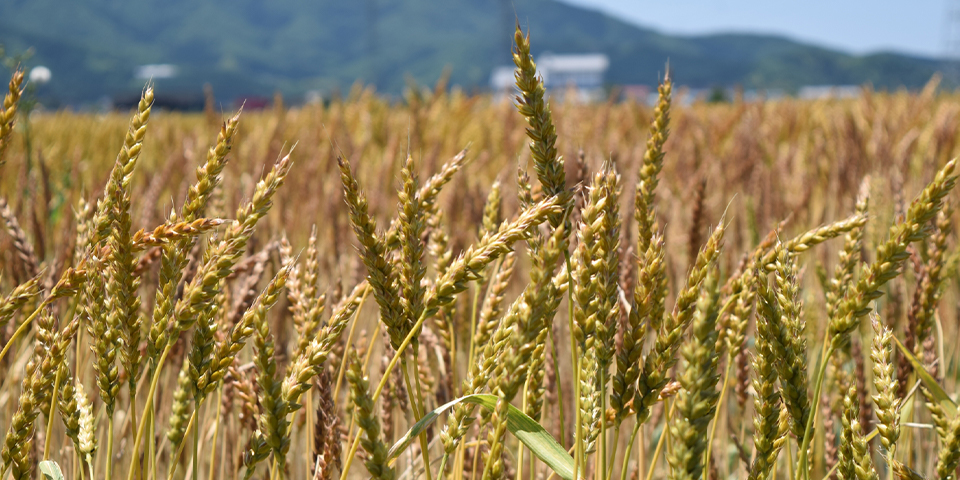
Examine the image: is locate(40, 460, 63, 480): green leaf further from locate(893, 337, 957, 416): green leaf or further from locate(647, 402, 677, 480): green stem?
locate(893, 337, 957, 416): green leaf

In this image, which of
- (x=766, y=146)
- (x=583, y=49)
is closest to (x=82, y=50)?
(x=583, y=49)

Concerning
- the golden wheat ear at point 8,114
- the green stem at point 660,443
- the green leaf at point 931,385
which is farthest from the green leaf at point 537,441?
the golden wheat ear at point 8,114

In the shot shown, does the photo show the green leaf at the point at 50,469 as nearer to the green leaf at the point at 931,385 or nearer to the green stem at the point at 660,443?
the green stem at the point at 660,443

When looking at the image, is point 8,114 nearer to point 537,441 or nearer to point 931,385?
point 537,441

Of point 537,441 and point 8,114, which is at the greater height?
point 8,114

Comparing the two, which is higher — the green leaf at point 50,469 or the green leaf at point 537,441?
the green leaf at point 537,441

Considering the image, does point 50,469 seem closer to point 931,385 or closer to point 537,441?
point 537,441

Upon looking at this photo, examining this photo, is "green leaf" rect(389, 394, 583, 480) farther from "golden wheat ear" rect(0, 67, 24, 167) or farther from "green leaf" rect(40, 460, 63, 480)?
"golden wheat ear" rect(0, 67, 24, 167)

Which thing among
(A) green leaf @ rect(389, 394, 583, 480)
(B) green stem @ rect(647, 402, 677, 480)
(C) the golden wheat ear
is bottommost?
(B) green stem @ rect(647, 402, 677, 480)

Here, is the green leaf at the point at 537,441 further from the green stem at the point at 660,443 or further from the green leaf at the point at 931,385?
the green leaf at the point at 931,385

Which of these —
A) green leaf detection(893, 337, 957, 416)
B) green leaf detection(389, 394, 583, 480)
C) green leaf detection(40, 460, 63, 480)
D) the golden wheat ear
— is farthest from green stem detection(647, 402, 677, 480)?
the golden wheat ear

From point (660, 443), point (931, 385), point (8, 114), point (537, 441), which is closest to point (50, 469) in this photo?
point (8, 114)

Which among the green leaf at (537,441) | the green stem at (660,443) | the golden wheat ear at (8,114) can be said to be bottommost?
the green stem at (660,443)

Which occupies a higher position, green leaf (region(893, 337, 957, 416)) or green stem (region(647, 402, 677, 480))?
green leaf (region(893, 337, 957, 416))
